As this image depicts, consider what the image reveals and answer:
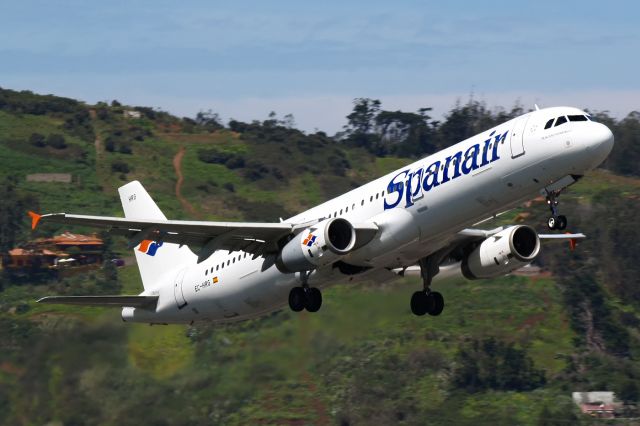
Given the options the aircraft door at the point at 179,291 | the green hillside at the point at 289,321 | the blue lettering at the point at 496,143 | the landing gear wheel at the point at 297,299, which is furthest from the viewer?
the green hillside at the point at 289,321

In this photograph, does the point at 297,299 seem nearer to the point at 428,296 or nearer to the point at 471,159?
the point at 428,296

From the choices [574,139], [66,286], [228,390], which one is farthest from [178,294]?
[66,286]

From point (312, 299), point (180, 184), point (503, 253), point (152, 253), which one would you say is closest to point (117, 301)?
A: point (152, 253)

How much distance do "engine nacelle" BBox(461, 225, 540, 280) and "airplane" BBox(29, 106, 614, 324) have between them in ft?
0.11

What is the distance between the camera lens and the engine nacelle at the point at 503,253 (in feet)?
134

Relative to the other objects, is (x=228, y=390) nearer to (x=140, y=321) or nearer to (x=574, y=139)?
(x=140, y=321)

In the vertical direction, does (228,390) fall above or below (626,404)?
above

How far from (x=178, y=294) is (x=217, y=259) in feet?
7.36

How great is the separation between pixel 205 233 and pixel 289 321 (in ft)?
30.8

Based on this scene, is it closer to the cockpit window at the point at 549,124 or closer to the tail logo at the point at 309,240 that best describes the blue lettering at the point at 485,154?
the cockpit window at the point at 549,124

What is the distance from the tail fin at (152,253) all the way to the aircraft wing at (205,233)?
508 cm

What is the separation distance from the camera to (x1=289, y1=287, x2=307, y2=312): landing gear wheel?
39.7m

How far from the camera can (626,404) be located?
83.2 meters

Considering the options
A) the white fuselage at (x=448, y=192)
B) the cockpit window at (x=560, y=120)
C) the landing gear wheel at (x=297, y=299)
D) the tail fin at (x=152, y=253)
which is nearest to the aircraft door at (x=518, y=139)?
the white fuselage at (x=448, y=192)
